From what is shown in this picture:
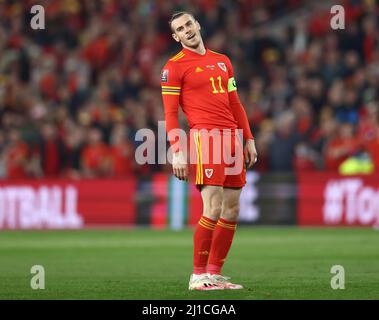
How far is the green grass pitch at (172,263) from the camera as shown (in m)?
9.45

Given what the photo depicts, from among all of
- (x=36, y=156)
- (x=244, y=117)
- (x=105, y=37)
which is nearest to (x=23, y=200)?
(x=36, y=156)

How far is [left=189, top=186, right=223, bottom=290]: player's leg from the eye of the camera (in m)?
9.70

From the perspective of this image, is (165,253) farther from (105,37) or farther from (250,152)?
(105,37)

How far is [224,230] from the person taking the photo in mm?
10031

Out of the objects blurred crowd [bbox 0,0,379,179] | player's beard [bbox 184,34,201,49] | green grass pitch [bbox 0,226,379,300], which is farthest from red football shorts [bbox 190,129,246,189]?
blurred crowd [bbox 0,0,379,179]

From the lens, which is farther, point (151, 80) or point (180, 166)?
point (151, 80)

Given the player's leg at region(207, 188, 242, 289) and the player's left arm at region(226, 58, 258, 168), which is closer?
the player's leg at region(207, 188, 242, 289)

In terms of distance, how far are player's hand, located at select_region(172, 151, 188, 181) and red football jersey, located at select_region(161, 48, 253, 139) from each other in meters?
0.28

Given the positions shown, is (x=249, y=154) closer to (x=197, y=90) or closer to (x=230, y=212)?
(x=230, y=212)

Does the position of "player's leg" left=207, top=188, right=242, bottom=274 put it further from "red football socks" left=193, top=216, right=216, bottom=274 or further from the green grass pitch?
the green grass pitch

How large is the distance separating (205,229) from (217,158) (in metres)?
0.65

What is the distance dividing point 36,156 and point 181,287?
12.3 meters

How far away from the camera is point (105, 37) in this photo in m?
25.0

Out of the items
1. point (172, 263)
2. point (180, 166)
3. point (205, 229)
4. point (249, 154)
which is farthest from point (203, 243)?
point (172, 263)
